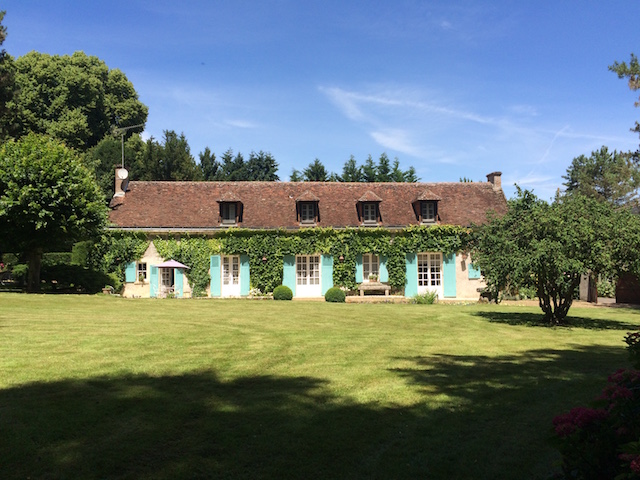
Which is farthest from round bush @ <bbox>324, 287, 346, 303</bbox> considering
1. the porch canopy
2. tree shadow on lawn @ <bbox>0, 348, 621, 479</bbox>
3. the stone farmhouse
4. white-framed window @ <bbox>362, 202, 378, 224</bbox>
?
tree shadow on lawn @ <bbox>0, 348, 621, 479</bbox>

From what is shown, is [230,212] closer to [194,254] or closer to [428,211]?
[194,254]

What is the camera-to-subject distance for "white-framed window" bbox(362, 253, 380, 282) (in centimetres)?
2620

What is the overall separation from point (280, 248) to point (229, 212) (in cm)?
326

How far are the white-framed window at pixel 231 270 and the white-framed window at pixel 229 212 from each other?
6.35ft

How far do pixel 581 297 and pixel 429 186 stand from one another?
379 inches

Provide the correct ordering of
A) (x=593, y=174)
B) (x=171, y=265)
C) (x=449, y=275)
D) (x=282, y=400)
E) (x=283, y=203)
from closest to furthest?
(x=282, y=400)
(x=171, y=265)
(x=449, y=275)
(x=283, y=203)
(x=593, y=174)

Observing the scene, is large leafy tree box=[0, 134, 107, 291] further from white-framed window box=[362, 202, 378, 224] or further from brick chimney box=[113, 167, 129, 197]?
white-framed window box=[362, 202, 378, 224]

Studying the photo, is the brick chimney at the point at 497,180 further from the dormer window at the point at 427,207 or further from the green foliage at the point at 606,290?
the green foliage at the point at 606,290

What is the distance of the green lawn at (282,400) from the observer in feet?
14.0

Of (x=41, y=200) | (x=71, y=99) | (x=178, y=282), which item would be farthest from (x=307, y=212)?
(x=71, y=99)

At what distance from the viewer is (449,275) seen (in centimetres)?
2620

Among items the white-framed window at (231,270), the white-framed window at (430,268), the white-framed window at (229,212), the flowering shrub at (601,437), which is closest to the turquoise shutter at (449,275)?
the white-framed window at (430,268)

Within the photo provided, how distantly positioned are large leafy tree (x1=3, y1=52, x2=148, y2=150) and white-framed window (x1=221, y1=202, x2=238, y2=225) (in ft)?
68.1

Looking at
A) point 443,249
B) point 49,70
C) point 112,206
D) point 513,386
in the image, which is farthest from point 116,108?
point 513,386
